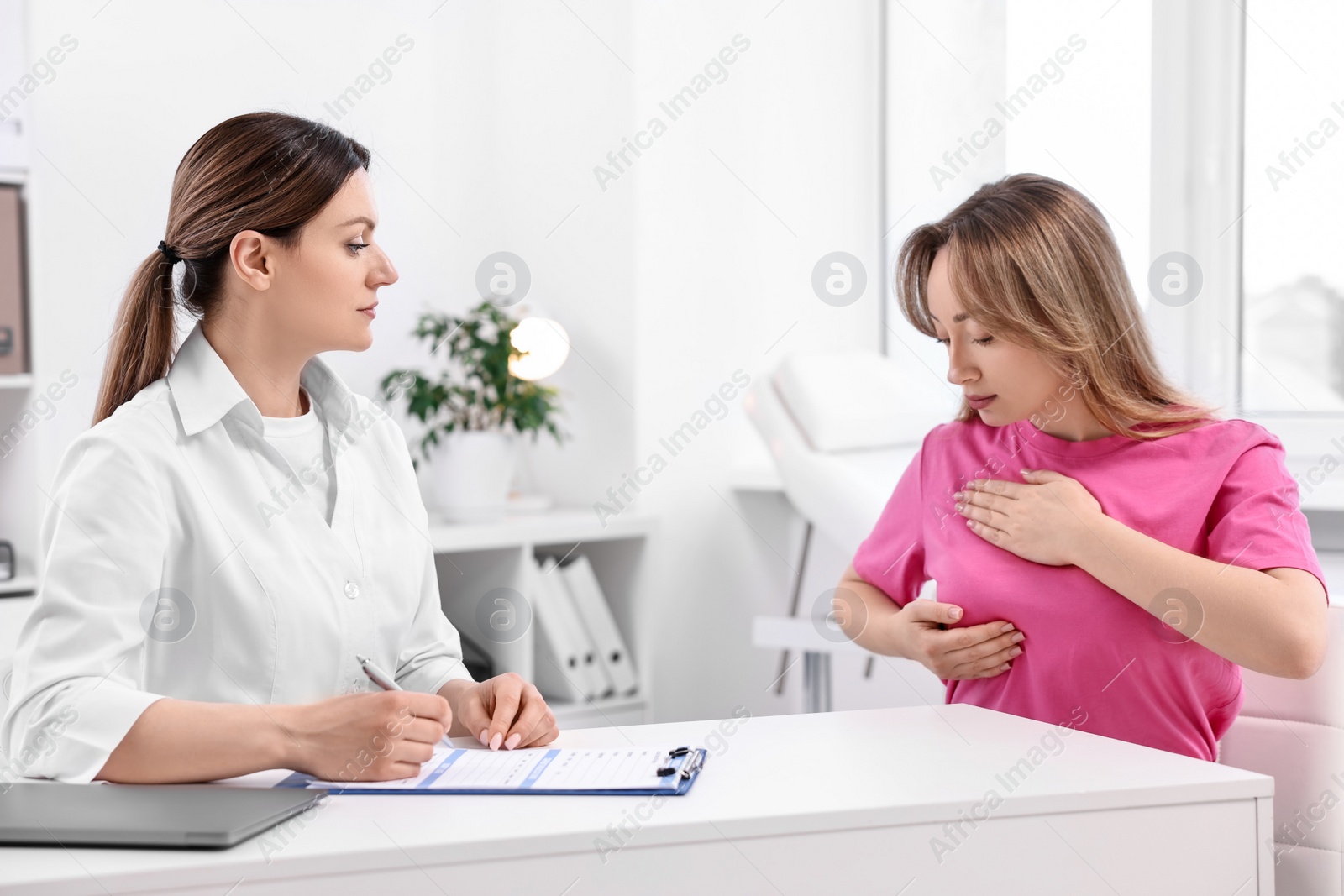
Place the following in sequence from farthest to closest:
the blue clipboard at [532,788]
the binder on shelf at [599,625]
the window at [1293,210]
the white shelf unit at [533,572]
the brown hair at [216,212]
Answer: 1. the binder on shelf at [599,625]
2. the white shelf unit at [533,572]
3. the window at [1293,210]
4. the brown hair at [216,212]
5. the blue clipboard at [532,788]

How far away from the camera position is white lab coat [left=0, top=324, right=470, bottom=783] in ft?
3.32

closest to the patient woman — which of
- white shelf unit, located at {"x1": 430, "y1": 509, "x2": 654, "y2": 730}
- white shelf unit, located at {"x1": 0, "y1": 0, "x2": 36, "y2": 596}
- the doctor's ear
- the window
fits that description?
the doctor's ear

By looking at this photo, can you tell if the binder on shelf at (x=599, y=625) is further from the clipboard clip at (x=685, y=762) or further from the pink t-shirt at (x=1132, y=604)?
the clipboard clip at (x=685, y=762)

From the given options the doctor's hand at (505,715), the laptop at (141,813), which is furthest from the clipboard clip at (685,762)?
the laptop at (141,813)

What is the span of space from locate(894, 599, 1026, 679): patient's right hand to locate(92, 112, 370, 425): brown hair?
0.83m

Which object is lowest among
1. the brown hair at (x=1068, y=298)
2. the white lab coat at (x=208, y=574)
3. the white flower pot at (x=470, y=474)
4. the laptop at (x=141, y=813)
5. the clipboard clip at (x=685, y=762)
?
the white flower pot at (x=470, y=474)

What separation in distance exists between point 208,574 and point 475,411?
1.69 metres

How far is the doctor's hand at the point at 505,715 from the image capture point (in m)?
1.15

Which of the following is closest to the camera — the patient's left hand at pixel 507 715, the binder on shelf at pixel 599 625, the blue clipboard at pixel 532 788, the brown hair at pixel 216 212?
the blue clipboard at pixel 532 788

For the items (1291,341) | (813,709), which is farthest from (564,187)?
(1291,341)

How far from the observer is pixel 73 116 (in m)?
2.59

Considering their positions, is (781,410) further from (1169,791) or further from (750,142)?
(1169,791)

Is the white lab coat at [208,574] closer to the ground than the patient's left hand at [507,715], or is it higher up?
higher up

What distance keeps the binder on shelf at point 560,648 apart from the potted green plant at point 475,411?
0.22m
